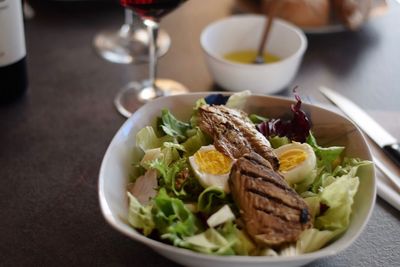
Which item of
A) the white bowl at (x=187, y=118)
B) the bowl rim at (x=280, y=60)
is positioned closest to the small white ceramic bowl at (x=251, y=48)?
the bowl rim at (x=280, y=60)

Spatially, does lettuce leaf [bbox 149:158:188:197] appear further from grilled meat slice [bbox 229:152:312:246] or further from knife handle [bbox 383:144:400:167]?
knife handle [bbox 383:144:400:167]

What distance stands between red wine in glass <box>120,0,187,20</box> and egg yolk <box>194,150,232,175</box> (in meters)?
0.36

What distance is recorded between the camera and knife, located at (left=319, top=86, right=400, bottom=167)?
1083 mm

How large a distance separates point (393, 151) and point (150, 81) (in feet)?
1.82

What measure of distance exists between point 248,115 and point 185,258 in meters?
0.35

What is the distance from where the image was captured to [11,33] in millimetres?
1152

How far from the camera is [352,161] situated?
0.91 metres

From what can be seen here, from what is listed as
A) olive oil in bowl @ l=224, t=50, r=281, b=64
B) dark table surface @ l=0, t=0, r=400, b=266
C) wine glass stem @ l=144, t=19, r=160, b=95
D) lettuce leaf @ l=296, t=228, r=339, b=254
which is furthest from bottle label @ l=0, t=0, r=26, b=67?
lettuce leaf @ l=296, t=228, r=339, b=254

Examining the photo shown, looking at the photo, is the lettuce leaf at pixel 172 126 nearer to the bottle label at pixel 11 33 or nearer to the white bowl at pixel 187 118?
the white bowl at pixel 187 118

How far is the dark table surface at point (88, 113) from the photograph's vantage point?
0.93 meters

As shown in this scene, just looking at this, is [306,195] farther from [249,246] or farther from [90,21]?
[90,21]

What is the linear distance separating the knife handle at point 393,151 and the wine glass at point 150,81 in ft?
1.51

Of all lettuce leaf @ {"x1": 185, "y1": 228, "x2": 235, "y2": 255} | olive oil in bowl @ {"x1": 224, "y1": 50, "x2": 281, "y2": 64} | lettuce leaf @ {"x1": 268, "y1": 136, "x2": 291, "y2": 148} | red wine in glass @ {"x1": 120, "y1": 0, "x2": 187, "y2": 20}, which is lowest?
olive oil in bowl @ {"x1": 224, "y1": 50, "x2": 281, "y2": 64}

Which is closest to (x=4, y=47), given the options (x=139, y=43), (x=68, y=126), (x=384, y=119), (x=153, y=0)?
(x=68, y=126)
